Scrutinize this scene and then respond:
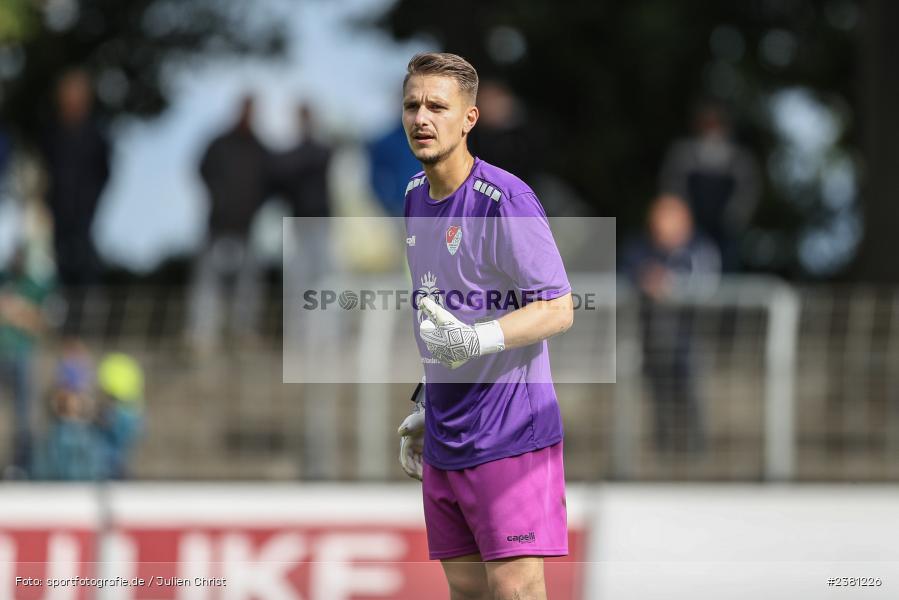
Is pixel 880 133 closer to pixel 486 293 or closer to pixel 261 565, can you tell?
pixel 261 565

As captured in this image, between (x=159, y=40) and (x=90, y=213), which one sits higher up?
(x=159, y=40)

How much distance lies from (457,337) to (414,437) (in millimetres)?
768

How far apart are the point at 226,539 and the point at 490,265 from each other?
3.43 metres

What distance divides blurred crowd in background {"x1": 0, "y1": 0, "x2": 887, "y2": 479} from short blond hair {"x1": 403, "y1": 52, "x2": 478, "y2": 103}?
4854mm

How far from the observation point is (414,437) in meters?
5.23

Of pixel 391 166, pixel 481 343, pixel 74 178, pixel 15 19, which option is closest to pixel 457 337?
pixel 481 343

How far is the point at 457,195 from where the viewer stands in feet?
15.8

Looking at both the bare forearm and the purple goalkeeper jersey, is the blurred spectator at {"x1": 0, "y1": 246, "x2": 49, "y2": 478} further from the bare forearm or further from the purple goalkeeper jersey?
the bare forearm

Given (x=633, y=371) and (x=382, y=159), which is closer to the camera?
(x=633, y=371)

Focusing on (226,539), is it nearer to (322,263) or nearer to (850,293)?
(322,263)

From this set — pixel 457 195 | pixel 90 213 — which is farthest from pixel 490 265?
pixel 90 213

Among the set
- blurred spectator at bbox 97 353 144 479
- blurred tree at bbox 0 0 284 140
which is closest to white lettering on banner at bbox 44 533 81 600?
blurred spectator at bbox 97 353 144 479

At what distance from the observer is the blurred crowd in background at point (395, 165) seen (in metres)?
9.40

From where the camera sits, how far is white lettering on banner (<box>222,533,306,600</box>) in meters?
7.49
